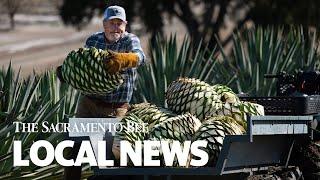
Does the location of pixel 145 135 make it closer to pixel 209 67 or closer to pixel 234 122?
pixel 234 122

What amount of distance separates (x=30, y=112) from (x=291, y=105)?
247cm

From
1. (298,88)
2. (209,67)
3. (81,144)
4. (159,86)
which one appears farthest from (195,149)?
(209,67)

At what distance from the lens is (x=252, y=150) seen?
643cm

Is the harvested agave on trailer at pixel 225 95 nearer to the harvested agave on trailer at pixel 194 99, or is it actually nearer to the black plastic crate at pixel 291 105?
the harvested agave on trailer at pixel 194 99

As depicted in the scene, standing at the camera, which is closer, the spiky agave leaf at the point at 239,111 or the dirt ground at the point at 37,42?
the spiky agave leaf at the point at 239,111

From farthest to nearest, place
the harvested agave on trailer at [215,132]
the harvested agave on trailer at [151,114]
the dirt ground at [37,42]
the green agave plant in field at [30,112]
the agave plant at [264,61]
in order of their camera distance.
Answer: the dirt ground at [37,42] < the agave plant at [264,61] < the green agave plant in field at [30,112] < the harvested agave on trailer at [151,114] < the harvested agave on trailer at [215,132]

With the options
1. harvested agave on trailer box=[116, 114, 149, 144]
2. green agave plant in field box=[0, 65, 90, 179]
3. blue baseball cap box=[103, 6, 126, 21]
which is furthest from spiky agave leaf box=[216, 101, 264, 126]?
green agave plant in field box=[0, 65, 90, 179]

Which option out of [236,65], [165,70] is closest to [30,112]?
[165,70]

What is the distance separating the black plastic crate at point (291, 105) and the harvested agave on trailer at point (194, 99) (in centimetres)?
81

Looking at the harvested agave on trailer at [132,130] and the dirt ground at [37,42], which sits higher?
the dirt ground at [37,42]

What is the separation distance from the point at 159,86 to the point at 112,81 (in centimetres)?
459

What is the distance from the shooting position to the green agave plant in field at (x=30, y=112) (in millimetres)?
7891

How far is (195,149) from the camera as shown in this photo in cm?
625

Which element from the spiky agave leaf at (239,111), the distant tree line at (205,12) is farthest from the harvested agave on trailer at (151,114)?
the distant tree line at (205,12)
